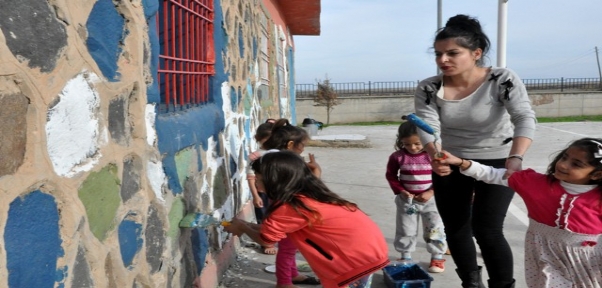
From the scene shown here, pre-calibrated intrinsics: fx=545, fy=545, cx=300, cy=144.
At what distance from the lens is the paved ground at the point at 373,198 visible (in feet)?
12.8

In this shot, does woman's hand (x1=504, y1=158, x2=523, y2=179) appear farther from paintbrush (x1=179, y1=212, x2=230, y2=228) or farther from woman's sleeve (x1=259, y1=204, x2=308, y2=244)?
paintbrush (x1=179, y1=212, x2=230, y2=228)

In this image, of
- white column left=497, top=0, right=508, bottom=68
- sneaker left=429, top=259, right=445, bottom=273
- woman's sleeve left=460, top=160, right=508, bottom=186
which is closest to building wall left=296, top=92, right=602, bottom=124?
white column left=497, top=0, right=508, bottom=68

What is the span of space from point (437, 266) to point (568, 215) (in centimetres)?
153

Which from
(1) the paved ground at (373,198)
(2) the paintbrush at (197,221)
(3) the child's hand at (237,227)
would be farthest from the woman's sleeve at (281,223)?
(1) the paved ground at (373,198)

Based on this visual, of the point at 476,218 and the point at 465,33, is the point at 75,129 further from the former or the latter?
the point at 476,218

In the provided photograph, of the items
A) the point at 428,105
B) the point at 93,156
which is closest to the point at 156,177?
the point at 93,156

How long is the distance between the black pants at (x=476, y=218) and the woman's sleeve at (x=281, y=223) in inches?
43.1

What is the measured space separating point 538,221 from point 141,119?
6.58 ft

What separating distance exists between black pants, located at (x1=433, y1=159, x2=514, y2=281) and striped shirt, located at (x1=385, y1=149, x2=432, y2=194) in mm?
846

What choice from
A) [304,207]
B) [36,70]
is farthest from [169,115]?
[36,70]

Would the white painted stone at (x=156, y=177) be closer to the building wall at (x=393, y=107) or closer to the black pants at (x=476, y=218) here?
the black pants at (x=476, y=218)

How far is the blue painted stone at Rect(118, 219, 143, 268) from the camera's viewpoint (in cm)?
209

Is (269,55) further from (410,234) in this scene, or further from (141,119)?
(141,119)

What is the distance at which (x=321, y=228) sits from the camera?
2617mm
